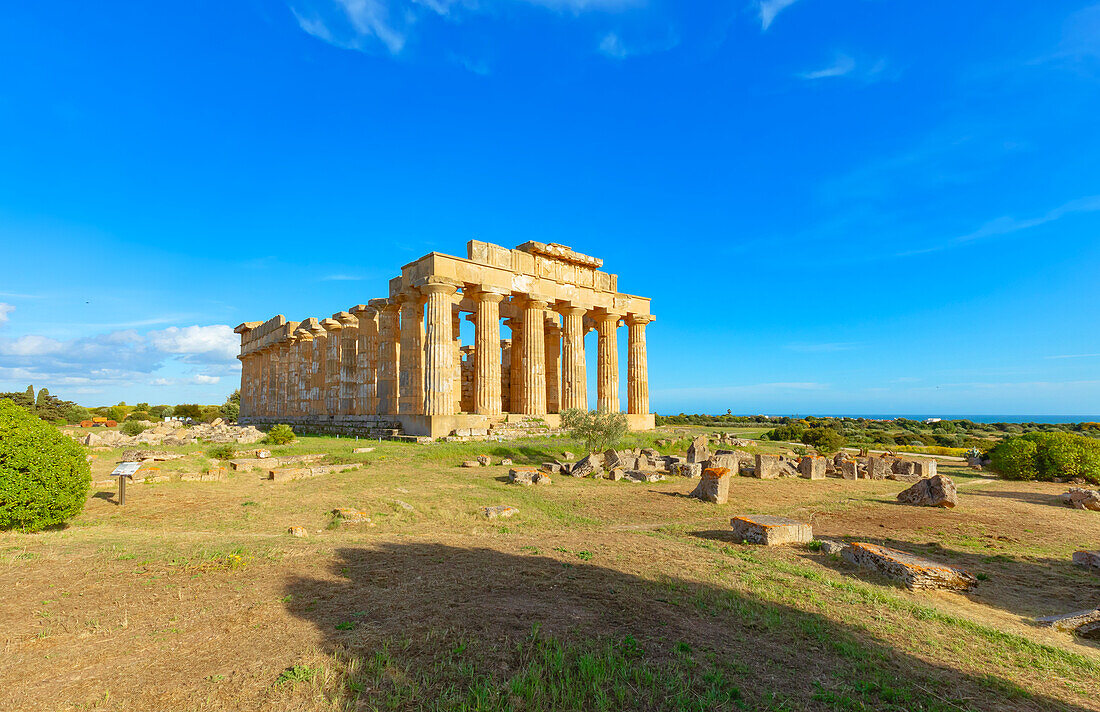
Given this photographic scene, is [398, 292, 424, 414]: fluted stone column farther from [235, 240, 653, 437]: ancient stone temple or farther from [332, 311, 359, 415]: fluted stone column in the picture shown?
[332, 311, 359, 415]: fluted stone column

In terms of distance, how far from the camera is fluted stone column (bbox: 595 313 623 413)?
32094 millimetres

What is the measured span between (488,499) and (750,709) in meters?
9.31

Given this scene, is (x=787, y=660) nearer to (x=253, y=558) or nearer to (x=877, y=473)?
(x=253, y=558)

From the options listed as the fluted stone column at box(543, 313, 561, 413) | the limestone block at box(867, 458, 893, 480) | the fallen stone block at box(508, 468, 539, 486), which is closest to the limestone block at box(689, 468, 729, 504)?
the fallen stone block at box(508, 468, 539, 486)

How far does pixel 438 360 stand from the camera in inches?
984

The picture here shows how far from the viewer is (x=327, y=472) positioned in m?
16.1

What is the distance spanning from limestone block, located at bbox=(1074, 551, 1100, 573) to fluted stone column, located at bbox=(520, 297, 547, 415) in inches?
853

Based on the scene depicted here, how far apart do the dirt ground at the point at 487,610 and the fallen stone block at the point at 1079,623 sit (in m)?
0.29

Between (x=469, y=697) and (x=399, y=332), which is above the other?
(x=399, y=332)

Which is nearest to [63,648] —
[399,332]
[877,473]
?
[877,473]

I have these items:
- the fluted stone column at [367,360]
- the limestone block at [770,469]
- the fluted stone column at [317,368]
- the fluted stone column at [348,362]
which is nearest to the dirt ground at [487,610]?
the limestone block at [770,469]

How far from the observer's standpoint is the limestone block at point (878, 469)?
18.6 metres

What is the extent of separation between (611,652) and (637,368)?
1148 inches

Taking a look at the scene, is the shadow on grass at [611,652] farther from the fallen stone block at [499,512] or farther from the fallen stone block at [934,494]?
the fallen stone block at [934,494]
